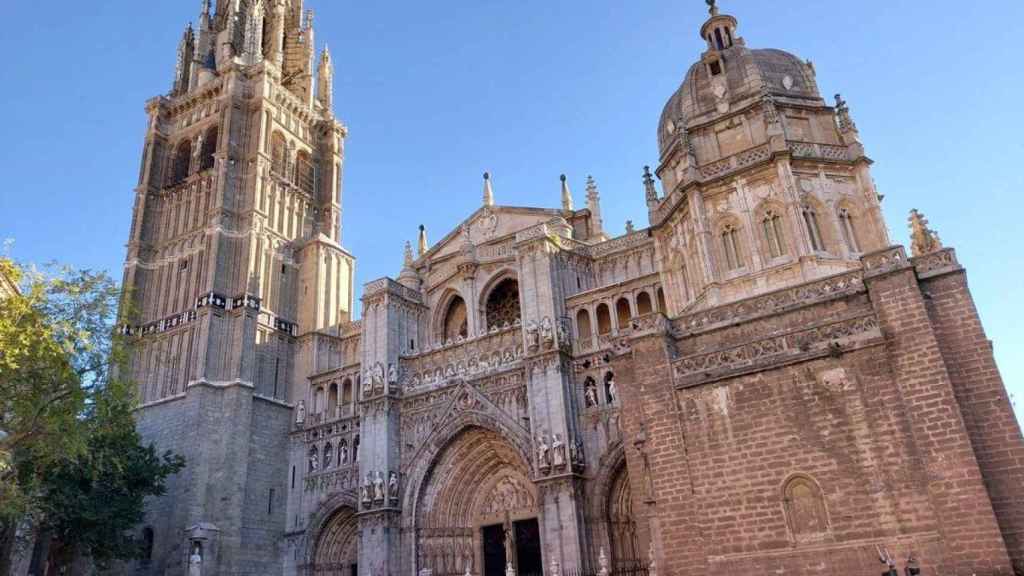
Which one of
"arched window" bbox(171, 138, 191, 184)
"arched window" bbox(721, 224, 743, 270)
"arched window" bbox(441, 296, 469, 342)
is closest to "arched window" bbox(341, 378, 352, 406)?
"arched window" bbox(441, 296, 469, 342)

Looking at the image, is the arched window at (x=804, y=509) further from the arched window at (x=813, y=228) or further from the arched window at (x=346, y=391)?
the arched window at (x=346, y=391)

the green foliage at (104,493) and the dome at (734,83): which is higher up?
the dome at (734,83)

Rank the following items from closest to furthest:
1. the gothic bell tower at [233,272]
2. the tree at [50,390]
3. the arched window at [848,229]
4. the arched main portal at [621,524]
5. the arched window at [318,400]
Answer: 1. the tree at [50,390]
2. the arched window at [848,229]
3. the arched main portal at [621,524]
4. the gothic bell tower at [233,272]
5. the arched window at [318,400]

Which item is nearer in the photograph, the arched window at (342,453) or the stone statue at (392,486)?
the stone statue at (392,486)

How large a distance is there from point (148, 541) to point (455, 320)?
1419 cm

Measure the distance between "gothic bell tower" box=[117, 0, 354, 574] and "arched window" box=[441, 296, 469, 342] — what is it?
5.81m

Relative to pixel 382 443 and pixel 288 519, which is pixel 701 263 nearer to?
pixel 382 443

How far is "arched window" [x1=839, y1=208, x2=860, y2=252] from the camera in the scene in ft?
69.8

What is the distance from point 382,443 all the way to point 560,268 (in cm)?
882

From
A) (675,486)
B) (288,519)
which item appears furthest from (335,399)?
(675,486)

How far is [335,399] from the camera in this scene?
105 feet

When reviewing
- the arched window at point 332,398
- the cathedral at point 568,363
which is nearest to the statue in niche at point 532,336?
the cathedral at point 568,363

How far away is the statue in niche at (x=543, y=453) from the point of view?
918 inches

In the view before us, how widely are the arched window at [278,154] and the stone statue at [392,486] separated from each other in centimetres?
1751
